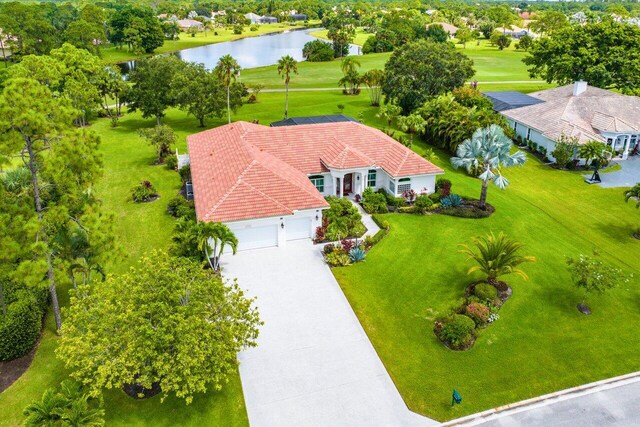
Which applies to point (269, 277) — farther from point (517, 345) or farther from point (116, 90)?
point (116, 90)

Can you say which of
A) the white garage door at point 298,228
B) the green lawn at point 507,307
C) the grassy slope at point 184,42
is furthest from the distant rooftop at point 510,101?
the grassy slope at point 184,42

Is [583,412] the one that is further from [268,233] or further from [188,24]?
[188,24]

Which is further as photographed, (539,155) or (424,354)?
(539,155)

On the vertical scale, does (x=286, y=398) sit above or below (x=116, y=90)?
below

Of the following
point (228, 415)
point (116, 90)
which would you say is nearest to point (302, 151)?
point (228, 415)

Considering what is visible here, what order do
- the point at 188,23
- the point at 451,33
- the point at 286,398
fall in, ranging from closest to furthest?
the point at 286,398
the point at 451,33
the point at 188,23

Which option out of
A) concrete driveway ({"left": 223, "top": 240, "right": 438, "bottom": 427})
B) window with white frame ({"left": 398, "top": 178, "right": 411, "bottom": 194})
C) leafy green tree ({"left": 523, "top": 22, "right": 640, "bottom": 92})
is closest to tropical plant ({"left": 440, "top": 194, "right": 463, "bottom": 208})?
window with white frame ({"left": 398, "top": 178, "right": 411, "bottom": 194})

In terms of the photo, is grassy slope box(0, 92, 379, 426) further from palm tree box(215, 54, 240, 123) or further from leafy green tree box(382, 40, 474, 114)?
palm tree box(215, 54, 240, 123)
